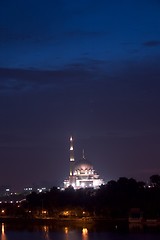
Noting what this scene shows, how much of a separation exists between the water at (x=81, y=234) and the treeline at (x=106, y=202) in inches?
296

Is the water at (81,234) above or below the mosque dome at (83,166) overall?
below

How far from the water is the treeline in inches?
296

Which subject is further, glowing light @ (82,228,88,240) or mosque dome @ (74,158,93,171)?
mosque dome @ (74,158,93,171)

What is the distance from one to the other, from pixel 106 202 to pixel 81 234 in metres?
17.8

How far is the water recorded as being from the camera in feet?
201

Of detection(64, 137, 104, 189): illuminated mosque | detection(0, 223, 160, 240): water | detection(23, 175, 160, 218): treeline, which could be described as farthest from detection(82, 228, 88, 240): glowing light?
detection(64, 137, 104, 189): illuminated mosque

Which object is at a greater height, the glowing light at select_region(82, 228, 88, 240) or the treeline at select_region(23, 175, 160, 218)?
the treeline at select_region(23, 175, 160, 218)

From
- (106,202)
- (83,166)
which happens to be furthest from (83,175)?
(106,202)

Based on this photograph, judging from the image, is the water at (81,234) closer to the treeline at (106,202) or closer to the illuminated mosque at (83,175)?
the treeline at (106,202)

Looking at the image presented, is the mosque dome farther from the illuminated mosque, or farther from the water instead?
the water

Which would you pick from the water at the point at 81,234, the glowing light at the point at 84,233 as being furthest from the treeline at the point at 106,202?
the glowing light at the point at 84,233

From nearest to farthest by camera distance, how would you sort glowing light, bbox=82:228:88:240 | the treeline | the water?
the water, glowing light, bbox=82:228:88:240, the treeline

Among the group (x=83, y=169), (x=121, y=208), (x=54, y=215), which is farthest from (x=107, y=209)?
(x=83, y=169)

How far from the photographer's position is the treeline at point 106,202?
79062 mm
